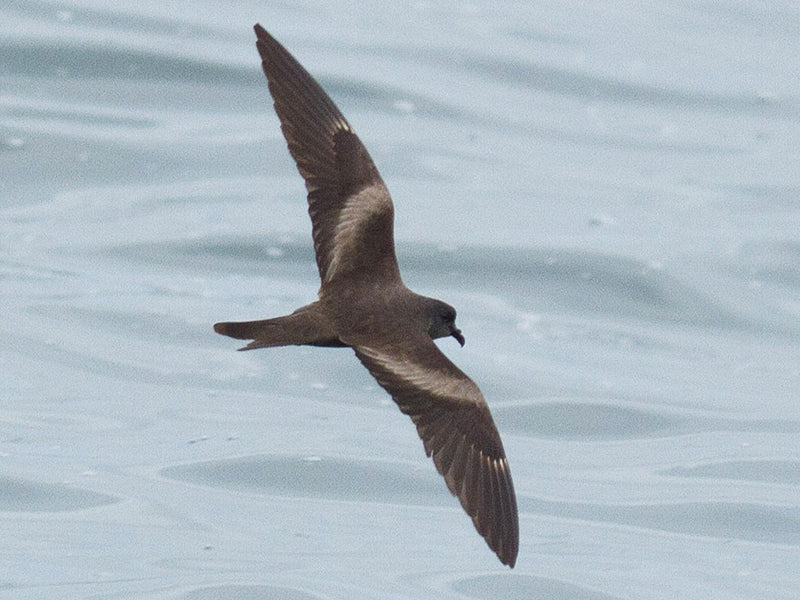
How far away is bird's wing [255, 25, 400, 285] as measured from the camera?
540 cm

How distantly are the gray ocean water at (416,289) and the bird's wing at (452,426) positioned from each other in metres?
1.29

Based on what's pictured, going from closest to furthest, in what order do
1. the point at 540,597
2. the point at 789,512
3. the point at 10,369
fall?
1. the point at 540,597
2. the point at 789,512
3. the point at 10,369

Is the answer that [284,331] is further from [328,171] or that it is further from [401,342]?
[328,171]

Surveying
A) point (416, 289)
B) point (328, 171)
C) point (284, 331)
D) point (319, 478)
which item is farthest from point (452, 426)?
point (416, 289)

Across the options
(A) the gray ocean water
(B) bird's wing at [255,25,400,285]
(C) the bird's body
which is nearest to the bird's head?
(C) the bird's body

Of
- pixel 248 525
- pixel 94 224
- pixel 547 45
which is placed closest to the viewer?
pixel 248 525

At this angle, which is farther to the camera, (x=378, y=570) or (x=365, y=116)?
(x=365, y=116)

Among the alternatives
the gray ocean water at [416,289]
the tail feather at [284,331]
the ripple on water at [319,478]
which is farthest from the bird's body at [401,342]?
the ripple on water at [319,478]

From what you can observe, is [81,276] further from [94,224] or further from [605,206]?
[605,206]

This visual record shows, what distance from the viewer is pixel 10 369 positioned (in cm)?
795

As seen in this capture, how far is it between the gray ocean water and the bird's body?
1297 mm

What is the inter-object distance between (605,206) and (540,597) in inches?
175

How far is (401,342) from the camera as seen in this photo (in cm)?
501

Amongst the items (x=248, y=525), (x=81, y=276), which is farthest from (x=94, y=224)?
(x=248, y=525)
